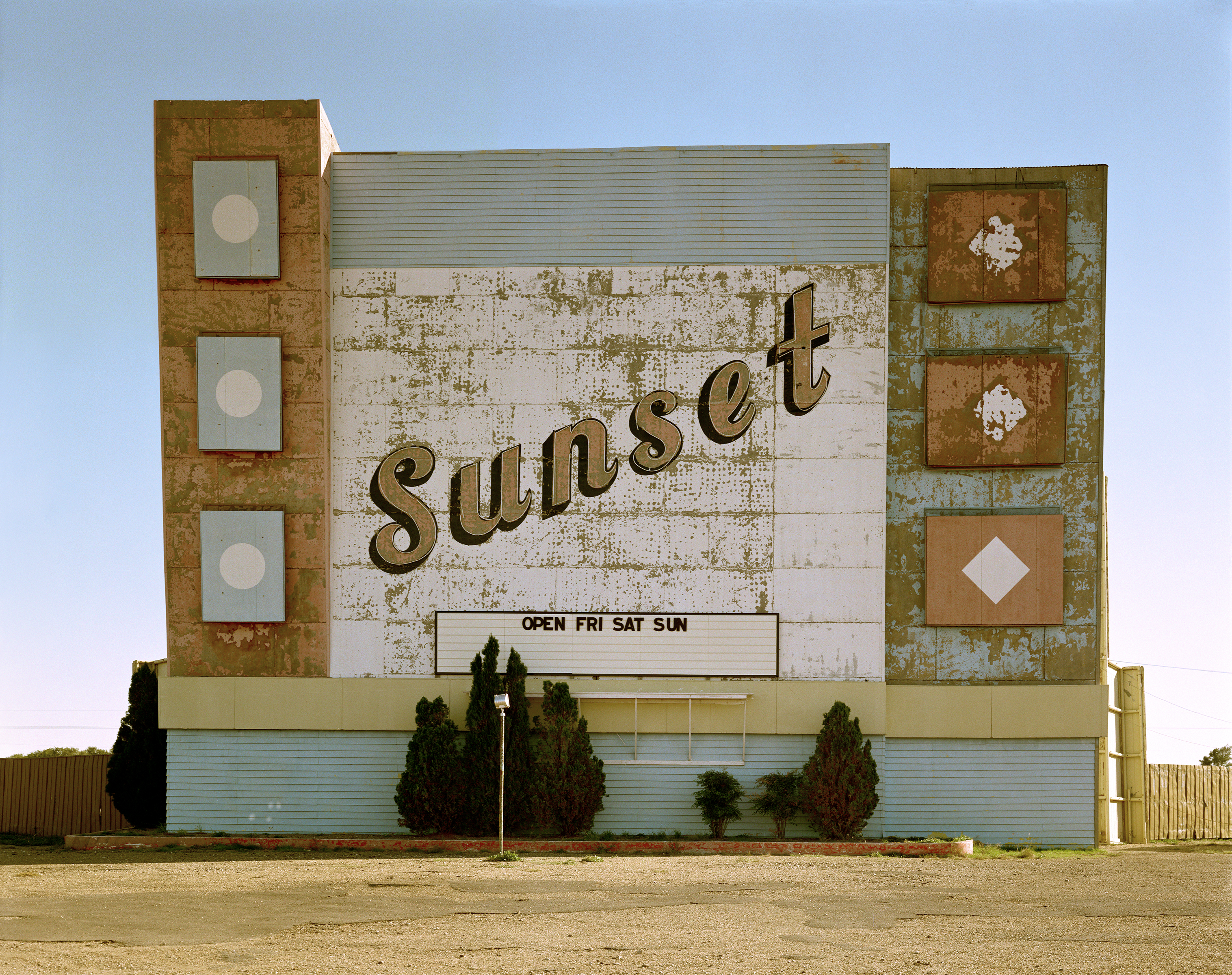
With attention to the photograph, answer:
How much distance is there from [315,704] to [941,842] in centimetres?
1245

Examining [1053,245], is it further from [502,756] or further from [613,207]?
[502,756]

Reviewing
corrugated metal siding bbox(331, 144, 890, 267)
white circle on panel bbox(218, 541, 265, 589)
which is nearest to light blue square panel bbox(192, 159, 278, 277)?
corrugated metal siding bbox(331, 144, 890, 267)

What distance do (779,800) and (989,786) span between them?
4.35 metres

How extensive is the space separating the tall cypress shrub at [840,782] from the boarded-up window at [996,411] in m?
5.68

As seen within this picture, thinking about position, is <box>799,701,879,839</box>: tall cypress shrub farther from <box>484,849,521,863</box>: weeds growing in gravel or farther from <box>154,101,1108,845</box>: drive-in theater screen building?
<box>484,849,521,863</box>: weeds growing in gravel

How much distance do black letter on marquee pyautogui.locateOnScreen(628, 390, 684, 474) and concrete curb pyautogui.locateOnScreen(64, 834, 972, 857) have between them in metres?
7.29

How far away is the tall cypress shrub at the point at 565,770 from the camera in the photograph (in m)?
22.0

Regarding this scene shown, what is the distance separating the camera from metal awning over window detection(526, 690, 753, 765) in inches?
898

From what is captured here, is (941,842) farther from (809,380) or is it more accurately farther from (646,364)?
(646,364)

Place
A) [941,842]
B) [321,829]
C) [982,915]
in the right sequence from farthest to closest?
1. [321,829]
2. [941,842]
3. [982,915]

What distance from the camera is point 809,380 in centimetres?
2322

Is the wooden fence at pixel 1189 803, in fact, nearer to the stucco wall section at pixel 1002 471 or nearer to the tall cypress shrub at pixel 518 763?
the stucco wall section at pixel 1002 471

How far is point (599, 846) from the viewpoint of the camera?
21.1m

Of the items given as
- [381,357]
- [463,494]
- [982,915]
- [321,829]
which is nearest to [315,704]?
[321,829]
